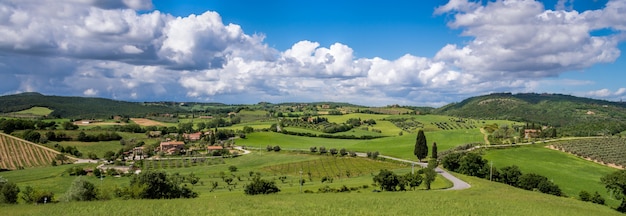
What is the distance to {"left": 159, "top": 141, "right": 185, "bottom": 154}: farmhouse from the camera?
170762 mm

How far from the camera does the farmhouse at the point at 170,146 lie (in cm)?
17076

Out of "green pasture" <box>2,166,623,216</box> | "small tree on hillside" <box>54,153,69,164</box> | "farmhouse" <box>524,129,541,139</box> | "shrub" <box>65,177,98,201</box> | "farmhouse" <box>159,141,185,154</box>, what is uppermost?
"farmhouse" <box>524,129,541,139</box>

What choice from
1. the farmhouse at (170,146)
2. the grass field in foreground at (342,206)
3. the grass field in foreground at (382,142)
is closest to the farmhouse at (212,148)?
the farmhouse at (170,146)

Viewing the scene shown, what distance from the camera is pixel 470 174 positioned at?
94.6 meters

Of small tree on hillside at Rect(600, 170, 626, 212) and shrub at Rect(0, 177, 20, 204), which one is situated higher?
small tree on hillside at Rect(600, 170, 626, 212)

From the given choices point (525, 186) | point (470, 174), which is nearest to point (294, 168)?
point (470, 174)

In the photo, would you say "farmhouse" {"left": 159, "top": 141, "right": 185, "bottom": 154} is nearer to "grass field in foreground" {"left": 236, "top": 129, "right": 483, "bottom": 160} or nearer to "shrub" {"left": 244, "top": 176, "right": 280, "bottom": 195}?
"grass field in foreground" {"left": 236, "top": 129, "right": 483, "bottom": 160}

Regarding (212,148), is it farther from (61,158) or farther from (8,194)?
(8,194)

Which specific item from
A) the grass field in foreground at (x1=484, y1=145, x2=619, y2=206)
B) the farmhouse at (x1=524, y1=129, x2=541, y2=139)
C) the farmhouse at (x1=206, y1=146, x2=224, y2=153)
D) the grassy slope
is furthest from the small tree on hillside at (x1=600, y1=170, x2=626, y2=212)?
the farmhouse at (x1=206, y1=146, x2=224, y2=153)

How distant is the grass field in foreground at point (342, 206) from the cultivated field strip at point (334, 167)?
173 ft

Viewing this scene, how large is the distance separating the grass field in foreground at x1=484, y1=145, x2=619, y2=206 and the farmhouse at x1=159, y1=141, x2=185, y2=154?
395ft

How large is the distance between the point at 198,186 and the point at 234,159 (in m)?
53.3

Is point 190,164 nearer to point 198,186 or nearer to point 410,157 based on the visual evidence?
point 198,186

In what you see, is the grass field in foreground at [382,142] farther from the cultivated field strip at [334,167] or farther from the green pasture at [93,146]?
the green pasture at [93,146]
